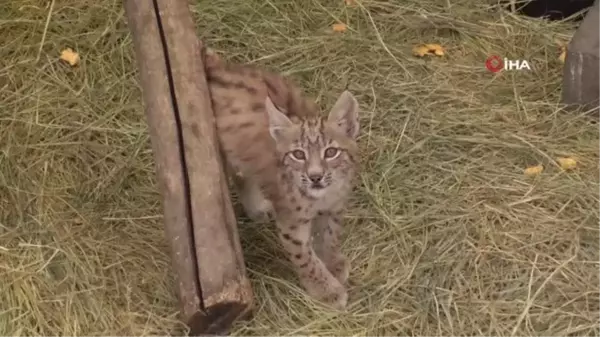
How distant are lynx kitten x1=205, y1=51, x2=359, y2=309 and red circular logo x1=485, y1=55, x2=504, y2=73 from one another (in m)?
1.54

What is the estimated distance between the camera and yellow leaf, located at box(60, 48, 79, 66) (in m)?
5.35

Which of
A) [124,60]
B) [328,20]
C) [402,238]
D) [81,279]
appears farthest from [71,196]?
[328,20]

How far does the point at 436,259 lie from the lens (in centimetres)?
415

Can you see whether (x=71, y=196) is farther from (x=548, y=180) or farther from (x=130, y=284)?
(x=548, y=180)

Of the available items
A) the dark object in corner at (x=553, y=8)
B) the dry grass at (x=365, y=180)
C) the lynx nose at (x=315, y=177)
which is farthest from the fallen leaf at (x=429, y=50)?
the lynx nose at (x=315, y=177)

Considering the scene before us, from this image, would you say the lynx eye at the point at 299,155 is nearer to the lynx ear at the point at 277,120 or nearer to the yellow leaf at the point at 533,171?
the lynx ear at the point at 277,120

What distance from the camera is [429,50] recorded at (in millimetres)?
5574

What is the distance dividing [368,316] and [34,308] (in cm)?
129

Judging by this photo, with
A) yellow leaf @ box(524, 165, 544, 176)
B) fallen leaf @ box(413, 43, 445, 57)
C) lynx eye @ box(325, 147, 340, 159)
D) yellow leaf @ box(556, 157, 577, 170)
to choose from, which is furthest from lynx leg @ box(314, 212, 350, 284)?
fallen leaf @ box(413, 43, 445, 57)

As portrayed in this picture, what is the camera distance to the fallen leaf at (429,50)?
555 centimetres

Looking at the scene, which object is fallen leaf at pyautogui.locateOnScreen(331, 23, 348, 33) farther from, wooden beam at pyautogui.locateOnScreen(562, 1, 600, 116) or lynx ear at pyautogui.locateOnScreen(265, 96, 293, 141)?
lynx ear at pyautogui.locateOnScreen(265, 96, 293, 141)

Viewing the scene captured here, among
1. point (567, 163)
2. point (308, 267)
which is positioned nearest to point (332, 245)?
point (308, 267)

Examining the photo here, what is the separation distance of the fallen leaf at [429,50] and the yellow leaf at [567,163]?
3.72 feet

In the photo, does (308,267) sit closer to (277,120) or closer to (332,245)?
(332,245)
